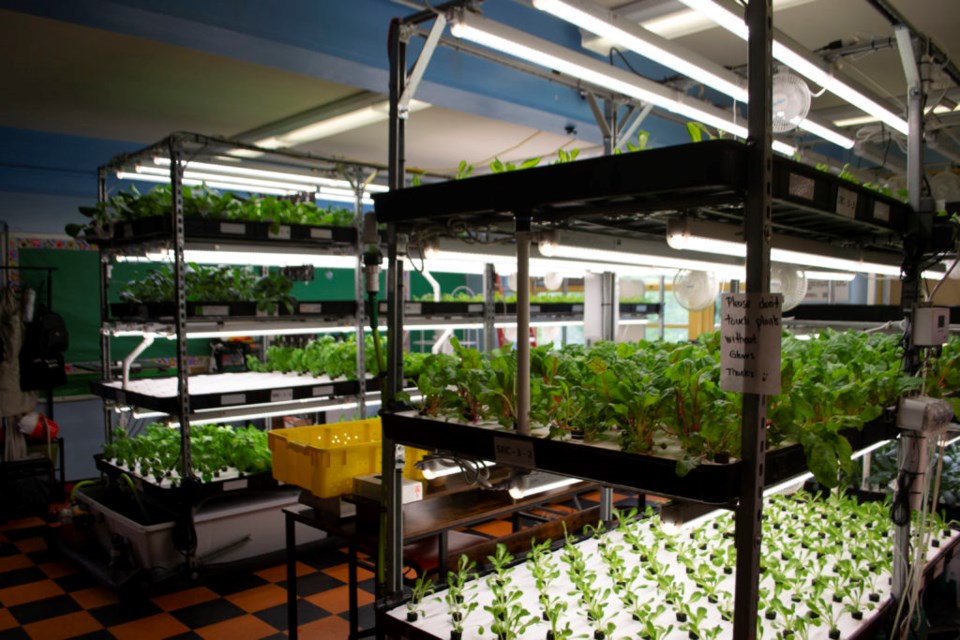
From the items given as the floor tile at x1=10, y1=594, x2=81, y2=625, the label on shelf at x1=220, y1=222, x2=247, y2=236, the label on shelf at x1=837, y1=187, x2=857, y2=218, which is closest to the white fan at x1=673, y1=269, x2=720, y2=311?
the label on shelf at x1=837, y1=187, x2=857, y2=218

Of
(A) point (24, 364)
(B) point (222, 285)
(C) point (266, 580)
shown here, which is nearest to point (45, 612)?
(C) point (266, 580)

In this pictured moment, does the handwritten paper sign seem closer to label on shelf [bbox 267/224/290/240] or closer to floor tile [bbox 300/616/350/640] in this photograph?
floor tile [bbox 300/616/350/640]

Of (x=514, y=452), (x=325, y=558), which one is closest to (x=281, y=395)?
(x=325, y=558)

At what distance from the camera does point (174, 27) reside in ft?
11.5

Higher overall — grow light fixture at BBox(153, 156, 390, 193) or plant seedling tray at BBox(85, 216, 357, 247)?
grow light fixture at BBox(153, 156, 390, 193)

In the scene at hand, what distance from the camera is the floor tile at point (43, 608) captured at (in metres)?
4.08

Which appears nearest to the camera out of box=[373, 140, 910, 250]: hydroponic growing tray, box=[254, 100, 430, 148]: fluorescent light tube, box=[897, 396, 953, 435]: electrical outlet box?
box=[373, 140, 910, 250]: hydroponic growing tray

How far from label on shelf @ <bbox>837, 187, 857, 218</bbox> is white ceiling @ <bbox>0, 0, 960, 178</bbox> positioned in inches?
60.3

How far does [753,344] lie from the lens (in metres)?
1.40

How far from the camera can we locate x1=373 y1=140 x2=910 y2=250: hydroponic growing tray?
1.35m

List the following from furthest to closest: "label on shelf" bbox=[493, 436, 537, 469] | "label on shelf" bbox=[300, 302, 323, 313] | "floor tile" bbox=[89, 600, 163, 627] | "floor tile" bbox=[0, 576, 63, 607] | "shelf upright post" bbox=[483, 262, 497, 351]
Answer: "shelf upright post" bbox=[483, 262, 497, 351] < "label on shelf" bbox=[300, 302, 323, 313] < "floor tile" bbox=[0, 576, 63, 607] < "floor tile" bbox=[89, 600, 163, 627] < "label on shelf" bbox=[493, 436, 537, 469]

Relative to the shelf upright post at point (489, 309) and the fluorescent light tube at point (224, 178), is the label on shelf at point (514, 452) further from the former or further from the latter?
the fluorescent light tube at point (224, 178)

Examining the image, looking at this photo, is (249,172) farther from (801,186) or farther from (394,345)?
(801,186)

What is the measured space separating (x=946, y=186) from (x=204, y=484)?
4892 mm
